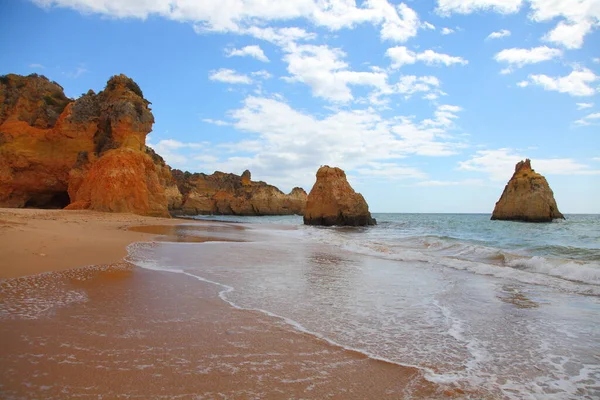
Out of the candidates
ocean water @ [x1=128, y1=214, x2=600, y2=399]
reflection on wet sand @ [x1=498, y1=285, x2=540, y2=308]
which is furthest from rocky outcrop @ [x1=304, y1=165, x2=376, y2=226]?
reflection on wet sand @ [x1=498, y1=285, x2=540, y2=308]

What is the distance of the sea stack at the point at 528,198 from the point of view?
43500 millimetres

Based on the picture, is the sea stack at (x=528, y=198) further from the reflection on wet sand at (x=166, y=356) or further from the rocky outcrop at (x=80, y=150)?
the reflection on wet sand at (x=166, y=356)

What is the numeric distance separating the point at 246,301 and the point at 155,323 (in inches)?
52.6

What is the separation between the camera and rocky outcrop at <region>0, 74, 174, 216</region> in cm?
2392

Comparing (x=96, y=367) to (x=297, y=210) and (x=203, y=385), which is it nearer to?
(x=203, y=385)

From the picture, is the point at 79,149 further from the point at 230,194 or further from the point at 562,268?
the point at 230,194

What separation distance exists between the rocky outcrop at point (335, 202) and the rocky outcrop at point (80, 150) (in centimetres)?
1359

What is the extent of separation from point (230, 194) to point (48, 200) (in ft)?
155

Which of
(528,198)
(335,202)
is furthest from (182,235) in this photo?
(528,198)

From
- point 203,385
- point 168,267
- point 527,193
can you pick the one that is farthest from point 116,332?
point 527,193

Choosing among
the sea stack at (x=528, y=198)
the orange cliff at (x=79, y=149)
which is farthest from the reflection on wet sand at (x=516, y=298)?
the sea stack at (x=528, y=198)

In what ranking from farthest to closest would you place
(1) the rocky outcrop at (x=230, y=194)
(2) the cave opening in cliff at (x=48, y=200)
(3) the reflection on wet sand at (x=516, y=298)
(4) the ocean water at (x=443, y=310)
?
1. (1) the rocky outcrop at (x=230, y=194)
2. (2) the cave opening in cliff at (x=48, y=200)
3. (3) the reflection on wet sand at (x=516, y=298)
4. (4) the ocean water at (x=443, y=310)

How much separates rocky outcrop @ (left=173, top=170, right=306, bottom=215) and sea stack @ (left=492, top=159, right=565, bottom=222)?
143ft

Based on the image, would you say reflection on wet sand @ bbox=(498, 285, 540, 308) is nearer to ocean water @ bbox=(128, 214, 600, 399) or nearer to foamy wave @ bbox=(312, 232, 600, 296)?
ocean water @ bbox=(128, 214, 600, 399)
